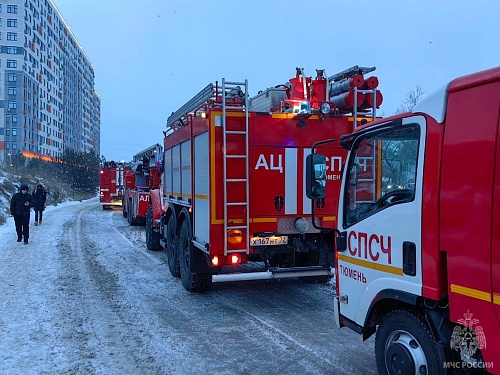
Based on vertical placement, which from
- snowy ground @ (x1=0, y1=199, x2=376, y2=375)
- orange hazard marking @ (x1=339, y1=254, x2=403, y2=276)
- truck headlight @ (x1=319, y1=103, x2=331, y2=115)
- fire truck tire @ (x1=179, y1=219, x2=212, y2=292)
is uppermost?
truck headlight @ (x1=319, y1=103, x2=331, y2=115)

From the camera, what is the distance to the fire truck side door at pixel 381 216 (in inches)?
120

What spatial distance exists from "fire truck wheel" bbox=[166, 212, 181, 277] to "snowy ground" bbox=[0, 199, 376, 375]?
0.21 metres

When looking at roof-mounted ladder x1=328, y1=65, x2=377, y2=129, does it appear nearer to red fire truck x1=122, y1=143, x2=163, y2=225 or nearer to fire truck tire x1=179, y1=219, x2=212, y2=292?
fire truck tire x1=179, y1=219, x2=212, y2=292

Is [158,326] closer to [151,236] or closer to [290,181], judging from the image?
[290,181]

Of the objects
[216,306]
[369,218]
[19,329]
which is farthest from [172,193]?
[369,218]

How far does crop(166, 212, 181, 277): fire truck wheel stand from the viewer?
27.2ft

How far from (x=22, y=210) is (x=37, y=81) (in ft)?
253

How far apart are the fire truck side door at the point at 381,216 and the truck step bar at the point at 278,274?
2.11m

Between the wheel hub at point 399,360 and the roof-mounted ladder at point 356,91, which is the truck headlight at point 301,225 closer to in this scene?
the roof-mounted ladder at point 356,91

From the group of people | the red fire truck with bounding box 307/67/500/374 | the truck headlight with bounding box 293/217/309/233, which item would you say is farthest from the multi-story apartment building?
the red fire truck with bounding box 307/67/500/374

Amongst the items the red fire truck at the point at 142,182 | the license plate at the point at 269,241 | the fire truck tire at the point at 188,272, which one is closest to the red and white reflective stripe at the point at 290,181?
the license plate at the point at 269,241

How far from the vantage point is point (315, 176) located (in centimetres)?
392

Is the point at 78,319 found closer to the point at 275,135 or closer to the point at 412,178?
the point at 275,135

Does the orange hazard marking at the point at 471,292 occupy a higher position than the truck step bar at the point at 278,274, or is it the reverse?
the orange hazard marking at the point at 471,292
